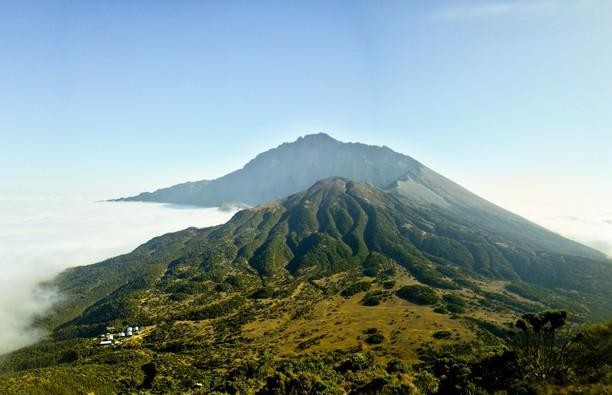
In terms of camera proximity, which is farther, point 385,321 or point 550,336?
point 385,321

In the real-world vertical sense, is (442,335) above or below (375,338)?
above

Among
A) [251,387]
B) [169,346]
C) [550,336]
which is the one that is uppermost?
[550,336]

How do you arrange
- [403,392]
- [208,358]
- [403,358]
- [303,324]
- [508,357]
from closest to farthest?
[403,392] < [508,357] < [403,358] < [208,358] < [303,324]

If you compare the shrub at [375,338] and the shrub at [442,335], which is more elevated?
the shrub at [442,335]

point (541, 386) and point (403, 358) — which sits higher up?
point (541, 386)

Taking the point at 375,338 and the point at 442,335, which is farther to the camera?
the point at 375,338

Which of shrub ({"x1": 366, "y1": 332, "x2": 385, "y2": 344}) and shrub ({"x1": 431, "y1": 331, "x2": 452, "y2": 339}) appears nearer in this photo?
shrub ({"x1": 431, "y1": 331, "x2": 452, "y2": 339})

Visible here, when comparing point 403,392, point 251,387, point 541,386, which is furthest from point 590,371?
point 251,387

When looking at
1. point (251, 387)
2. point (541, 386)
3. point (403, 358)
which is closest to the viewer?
point (541, 386)

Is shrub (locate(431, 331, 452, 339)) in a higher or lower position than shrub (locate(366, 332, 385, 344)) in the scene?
higher

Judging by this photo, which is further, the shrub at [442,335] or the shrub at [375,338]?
the shrub at [375,338]

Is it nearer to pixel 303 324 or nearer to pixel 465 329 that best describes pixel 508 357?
pixel 465 329
